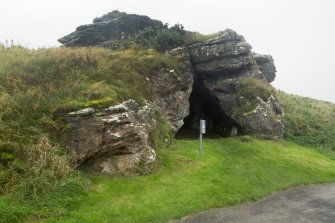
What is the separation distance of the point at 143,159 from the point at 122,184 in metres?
2.70

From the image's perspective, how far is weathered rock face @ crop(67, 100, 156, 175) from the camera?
17672mm

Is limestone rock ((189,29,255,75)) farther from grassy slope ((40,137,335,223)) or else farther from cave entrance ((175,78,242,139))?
grassy slope ((40,137,335,223))

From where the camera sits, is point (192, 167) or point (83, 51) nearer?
point (192, 167)

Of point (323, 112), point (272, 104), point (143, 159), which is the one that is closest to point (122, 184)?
point (143, 159)

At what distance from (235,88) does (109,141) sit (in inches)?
650

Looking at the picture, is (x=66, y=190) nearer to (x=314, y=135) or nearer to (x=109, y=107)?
(x=109, y=107)

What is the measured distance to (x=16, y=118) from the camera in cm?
1753

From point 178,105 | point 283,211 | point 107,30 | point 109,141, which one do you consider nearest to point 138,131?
point 109,141

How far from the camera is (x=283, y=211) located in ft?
52.6

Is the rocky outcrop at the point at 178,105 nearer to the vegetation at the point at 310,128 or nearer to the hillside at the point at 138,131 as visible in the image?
the hillside at the point at 138,131

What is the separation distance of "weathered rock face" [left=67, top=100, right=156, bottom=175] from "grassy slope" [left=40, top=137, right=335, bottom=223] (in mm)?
1001

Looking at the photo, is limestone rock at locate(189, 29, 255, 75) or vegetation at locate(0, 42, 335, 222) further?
limestone rock at locate(189, 29, 255, 75)

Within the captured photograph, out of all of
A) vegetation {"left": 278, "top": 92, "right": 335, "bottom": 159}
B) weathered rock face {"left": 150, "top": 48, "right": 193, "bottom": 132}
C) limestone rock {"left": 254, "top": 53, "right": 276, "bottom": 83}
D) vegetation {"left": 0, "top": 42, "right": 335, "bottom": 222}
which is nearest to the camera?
vegetation {"left": 0, "top": 42, "right": 335, "bottom": 222}

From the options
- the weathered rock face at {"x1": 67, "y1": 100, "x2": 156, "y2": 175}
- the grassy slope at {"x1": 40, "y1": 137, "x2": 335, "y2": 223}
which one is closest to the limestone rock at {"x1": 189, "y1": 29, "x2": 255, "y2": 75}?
the grassy slope at {"x1": 40, "y1": 137, "x2": 335, "y2": 223}
